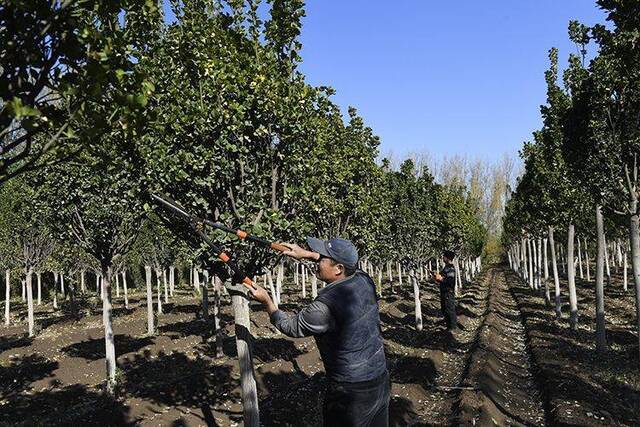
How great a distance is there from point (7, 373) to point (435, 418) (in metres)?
13.6

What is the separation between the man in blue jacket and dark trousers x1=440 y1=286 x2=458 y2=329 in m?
14.0

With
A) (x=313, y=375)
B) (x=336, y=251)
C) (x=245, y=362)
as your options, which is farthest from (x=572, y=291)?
(x=336, y=251)

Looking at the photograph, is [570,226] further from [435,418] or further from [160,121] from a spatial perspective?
[160,121]

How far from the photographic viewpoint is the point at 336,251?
422 cm

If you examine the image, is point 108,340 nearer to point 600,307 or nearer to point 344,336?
point 344,336

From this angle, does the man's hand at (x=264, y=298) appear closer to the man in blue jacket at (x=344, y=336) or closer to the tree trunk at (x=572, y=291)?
the man in blue jacket at (x=344, y=336)

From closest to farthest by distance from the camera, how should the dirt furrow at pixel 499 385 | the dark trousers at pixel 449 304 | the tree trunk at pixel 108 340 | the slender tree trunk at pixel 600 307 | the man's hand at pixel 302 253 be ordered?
the man's hand at pixel 302 253 < the dirt furrow at pixel 499 385 < the tree trunk at pixel 108 340 < the slender tree trunk at pixel 600 307 < the dark trousers at pixel 449 304

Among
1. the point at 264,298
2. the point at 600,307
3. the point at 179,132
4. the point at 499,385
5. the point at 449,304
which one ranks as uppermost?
the point at 179,132

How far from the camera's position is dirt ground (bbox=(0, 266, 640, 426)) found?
10883 mm

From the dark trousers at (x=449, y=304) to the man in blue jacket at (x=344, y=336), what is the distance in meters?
14.0

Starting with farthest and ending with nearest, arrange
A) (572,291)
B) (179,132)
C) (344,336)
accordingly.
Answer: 1. (572,291)
2. (179,132)
3. (344,336)

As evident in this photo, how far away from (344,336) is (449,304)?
15963 millimetres

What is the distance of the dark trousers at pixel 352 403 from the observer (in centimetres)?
401

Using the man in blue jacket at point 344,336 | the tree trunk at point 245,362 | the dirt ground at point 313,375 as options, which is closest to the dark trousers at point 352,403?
the man in blue jacket at point 344,336
